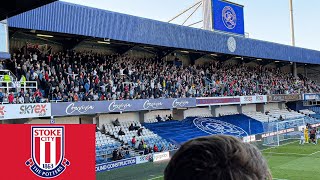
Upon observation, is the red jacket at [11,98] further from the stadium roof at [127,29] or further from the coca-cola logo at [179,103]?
the coca-cola logo at [179,103]

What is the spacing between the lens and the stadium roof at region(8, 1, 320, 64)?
23.4 m

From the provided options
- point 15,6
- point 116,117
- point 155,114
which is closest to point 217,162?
point 15,6

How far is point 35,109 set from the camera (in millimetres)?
20188

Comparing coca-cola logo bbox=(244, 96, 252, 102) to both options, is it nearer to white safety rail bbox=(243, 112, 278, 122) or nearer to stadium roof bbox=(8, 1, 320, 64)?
white safety rail bbox=(243, 112, 278, 122)

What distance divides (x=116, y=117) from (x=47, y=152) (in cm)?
2764

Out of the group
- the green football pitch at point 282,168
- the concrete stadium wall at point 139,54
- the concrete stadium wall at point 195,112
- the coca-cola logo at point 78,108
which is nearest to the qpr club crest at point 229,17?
the concrete stadium wall at point 195,112

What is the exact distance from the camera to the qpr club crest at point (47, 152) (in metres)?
2.77

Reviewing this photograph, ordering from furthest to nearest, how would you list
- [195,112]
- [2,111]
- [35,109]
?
[195,112] < [35,109] < [2,111]

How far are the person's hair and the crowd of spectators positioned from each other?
64.0ft

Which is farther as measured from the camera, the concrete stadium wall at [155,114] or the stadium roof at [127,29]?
the concrete stadium wall at [155,114]

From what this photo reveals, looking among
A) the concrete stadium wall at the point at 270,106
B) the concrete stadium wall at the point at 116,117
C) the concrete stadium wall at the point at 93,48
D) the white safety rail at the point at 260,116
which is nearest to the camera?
the concrete stadium wall at the point at 116,117

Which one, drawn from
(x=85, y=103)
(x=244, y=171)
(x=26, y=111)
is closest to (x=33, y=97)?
(x=26, y=111)

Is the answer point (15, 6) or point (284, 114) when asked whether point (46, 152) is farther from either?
point (284, 114)

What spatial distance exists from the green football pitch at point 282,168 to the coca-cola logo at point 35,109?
4361mm
